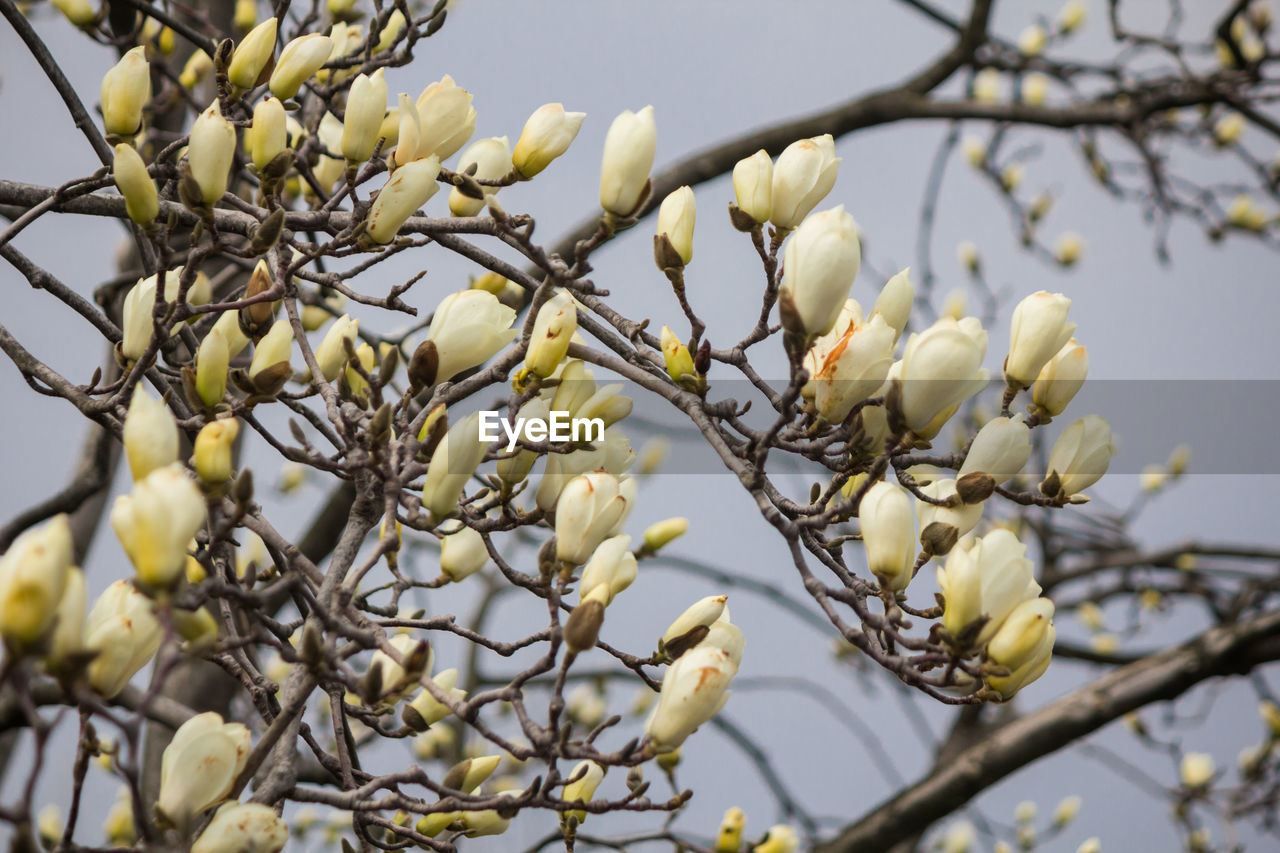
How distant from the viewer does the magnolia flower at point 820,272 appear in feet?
1.60

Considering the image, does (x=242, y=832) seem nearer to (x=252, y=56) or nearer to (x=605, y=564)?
(x=605, y=564)

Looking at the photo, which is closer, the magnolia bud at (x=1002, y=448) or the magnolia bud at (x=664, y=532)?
the magnolia bud at (x=1002, y=448)

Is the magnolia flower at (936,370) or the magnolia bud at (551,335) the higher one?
the magnolia bud at (551,335)

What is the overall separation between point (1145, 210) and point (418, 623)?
2258 mm

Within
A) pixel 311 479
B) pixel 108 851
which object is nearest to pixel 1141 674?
pixel 108 851

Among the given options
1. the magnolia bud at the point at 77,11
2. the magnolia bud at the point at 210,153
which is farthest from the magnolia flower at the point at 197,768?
the magnolia bud at the point at 77,11

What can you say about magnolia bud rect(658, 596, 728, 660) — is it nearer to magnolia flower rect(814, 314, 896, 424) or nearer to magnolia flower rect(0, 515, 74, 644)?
magnolia flower rect(814, 314, 896, 424)

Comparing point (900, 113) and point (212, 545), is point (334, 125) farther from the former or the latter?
point (900, 113)

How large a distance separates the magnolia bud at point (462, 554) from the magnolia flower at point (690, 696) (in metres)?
0.23

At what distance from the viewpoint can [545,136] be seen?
647 mm

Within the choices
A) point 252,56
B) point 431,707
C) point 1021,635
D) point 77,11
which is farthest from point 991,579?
point 77,11

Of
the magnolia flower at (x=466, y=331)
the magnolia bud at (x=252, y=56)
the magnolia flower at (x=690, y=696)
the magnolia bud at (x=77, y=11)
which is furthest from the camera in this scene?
the magnolia bud at (x=77, y=11)

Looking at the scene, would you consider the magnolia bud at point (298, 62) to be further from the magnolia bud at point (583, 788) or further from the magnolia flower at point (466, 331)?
the magnolia bud at point (583, 788)

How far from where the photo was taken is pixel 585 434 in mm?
598
